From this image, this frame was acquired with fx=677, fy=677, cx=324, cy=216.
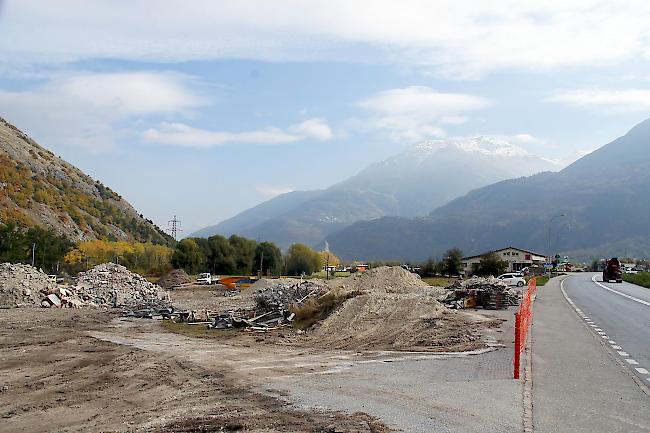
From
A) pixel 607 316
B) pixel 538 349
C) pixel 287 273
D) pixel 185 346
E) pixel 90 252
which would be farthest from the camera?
pixel 287 273

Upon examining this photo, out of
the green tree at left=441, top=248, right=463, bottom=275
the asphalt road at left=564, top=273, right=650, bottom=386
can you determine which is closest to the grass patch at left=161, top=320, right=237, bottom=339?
the asphalt road at left=564, top=273, right=650, bottom=386

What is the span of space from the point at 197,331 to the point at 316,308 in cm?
475

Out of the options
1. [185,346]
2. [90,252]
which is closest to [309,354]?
[185,346]

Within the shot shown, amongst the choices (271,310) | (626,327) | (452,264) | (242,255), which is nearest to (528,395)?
(626,327)

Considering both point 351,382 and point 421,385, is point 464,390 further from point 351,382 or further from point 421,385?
point 351,382

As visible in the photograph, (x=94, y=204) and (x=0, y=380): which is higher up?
(x=94, y=204)

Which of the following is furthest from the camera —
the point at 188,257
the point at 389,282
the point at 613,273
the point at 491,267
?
the point at 188,257

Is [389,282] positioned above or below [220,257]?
below

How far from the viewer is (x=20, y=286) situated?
1560 inches

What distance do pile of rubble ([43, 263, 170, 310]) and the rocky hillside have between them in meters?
33.7

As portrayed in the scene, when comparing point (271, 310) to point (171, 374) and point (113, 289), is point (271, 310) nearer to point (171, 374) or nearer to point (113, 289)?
point (171, 374)

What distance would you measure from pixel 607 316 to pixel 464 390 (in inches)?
756

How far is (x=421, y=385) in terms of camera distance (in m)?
12.1

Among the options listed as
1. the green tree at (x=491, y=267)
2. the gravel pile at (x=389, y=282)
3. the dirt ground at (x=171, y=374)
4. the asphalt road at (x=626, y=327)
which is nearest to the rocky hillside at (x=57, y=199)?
the gravel pile at (x=389, y=282)
